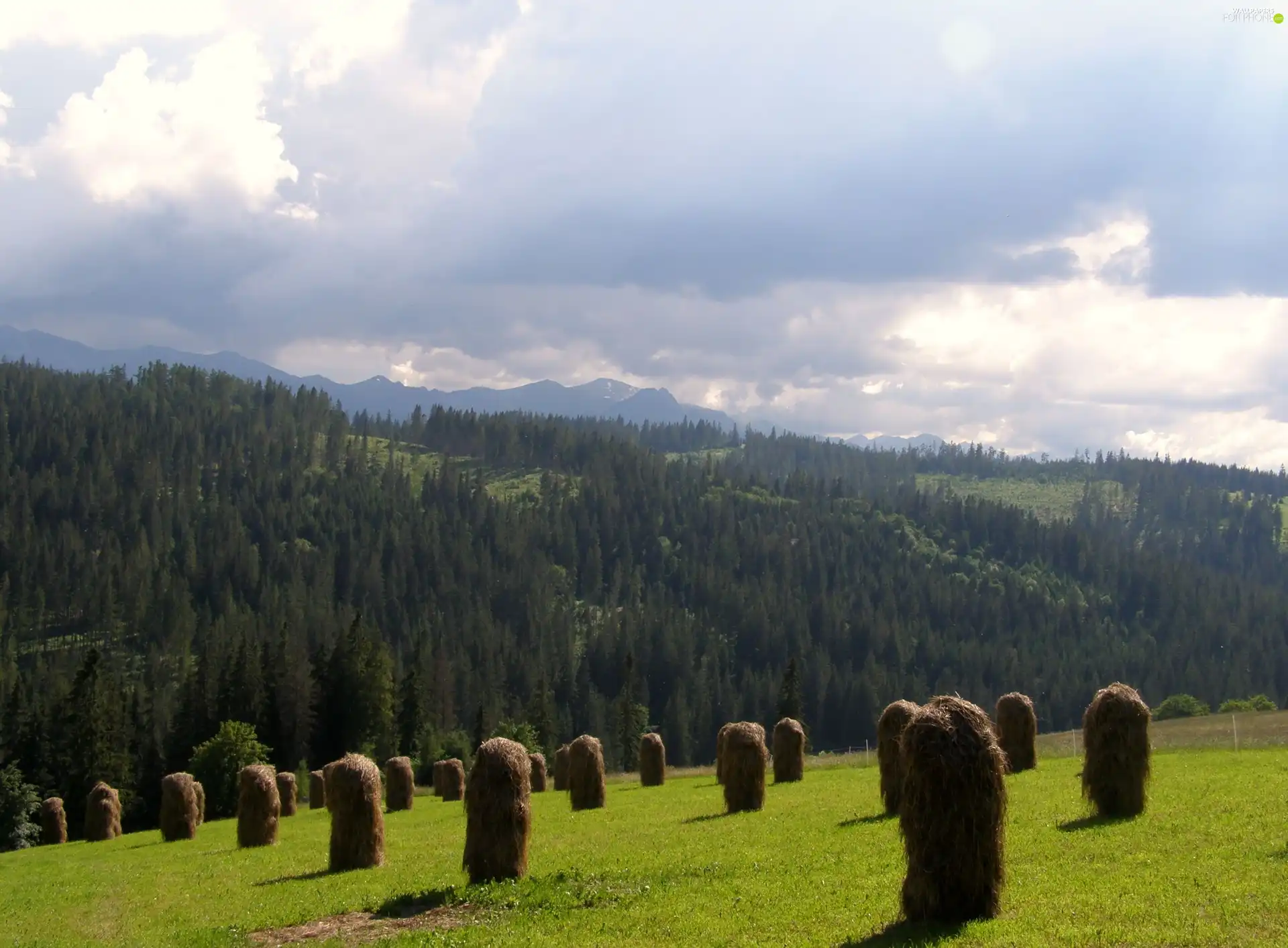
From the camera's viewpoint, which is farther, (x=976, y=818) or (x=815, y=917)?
(x=815, y=917)

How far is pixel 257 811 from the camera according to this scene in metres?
36.3

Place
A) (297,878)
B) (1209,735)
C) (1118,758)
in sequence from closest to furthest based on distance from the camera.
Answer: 1. (1118,758)
2. (297,878)
3. (1209,735)

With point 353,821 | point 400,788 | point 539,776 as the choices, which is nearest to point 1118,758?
point 353,821

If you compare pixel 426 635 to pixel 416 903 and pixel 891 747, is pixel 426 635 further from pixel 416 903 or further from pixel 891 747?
pixel 416 903

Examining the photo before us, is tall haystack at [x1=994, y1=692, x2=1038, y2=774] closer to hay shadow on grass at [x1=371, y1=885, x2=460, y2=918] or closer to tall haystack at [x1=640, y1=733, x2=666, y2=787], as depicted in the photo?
tall haystack at [x1=640, y1=733, x2=666, y2=787]

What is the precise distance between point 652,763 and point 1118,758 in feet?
100

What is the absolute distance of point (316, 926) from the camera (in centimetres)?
1919

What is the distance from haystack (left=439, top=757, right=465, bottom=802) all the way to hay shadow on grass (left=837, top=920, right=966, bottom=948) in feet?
149

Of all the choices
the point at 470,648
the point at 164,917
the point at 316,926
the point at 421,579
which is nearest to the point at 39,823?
the point at 164,917

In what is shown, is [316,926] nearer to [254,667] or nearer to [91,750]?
[91,750]

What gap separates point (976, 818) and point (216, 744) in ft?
227

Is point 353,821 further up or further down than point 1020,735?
further down

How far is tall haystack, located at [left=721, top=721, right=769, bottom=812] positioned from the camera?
32.1 metres

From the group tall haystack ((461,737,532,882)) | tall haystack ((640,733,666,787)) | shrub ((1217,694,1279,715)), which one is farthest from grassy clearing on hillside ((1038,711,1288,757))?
shrub ((1217,694,1279,715))
